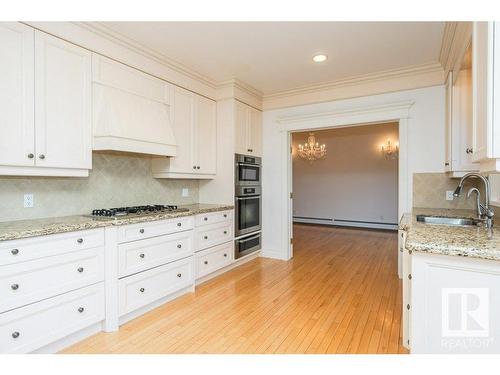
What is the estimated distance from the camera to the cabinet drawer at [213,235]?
10.7 feet

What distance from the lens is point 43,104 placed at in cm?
213

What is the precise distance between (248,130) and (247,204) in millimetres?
1070

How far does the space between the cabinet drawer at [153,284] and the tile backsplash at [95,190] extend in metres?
0.83

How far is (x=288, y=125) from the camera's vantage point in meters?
4.29

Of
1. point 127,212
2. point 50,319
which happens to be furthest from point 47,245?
point 127,212

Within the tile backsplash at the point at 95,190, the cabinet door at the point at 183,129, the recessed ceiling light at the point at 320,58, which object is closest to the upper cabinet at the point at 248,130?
the cabinet door at the point at 183,129

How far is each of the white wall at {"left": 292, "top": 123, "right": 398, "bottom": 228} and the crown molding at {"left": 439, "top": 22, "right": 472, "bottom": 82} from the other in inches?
141

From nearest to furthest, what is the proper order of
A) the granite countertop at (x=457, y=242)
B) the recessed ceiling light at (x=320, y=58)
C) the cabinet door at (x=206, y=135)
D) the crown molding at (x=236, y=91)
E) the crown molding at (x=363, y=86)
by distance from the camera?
the granite countertop at (x=457, y=242) → the recessed ceiling light at (x=320, y=58) → the crown molding at (x=363, y=86) → the cabinet door at (x=206, y=135) → the crown molding at (x=236, y=91)

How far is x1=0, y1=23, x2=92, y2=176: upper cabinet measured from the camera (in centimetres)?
195

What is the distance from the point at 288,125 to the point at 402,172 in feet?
5.49

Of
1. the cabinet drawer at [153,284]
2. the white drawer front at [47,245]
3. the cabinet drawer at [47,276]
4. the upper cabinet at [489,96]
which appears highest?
the upper cabinet at [489,96]

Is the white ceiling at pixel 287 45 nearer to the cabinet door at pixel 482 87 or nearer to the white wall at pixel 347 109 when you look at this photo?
the white wall at pixel 347 109
